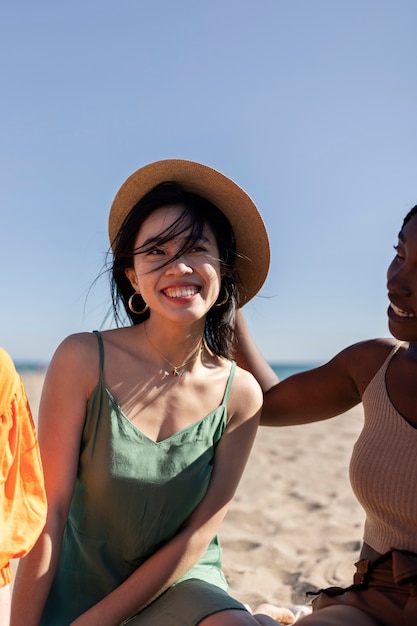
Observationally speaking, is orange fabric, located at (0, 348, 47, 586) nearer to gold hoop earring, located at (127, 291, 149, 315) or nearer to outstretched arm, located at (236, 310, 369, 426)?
gold hoop earring, located at (127, 291, 149, 315)

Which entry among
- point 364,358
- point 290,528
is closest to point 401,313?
point 364,358

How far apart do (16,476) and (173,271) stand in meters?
0.93

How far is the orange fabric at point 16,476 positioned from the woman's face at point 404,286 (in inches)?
48.2

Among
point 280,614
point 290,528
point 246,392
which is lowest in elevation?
point 290,528

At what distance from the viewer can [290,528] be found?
4820 mm

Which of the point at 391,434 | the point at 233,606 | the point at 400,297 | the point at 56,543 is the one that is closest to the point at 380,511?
the point at 391,434

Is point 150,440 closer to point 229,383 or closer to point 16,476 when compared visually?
point 229,383

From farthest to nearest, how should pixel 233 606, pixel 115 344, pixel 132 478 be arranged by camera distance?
pixel 115 344 < pixel 132 478 < pixel 233 606

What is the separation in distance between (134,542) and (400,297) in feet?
4.03

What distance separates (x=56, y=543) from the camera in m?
2.34

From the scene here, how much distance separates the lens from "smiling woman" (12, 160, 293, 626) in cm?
236

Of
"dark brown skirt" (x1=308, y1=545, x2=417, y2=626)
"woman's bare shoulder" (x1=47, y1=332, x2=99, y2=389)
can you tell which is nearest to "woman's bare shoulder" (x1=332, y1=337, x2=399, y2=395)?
"dark brown skirt" (x1=308, y1=545, x2=417, y2=626)

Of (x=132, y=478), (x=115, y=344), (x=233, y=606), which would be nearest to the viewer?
(x=233, y=606)

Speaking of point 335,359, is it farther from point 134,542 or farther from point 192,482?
point 134,542
